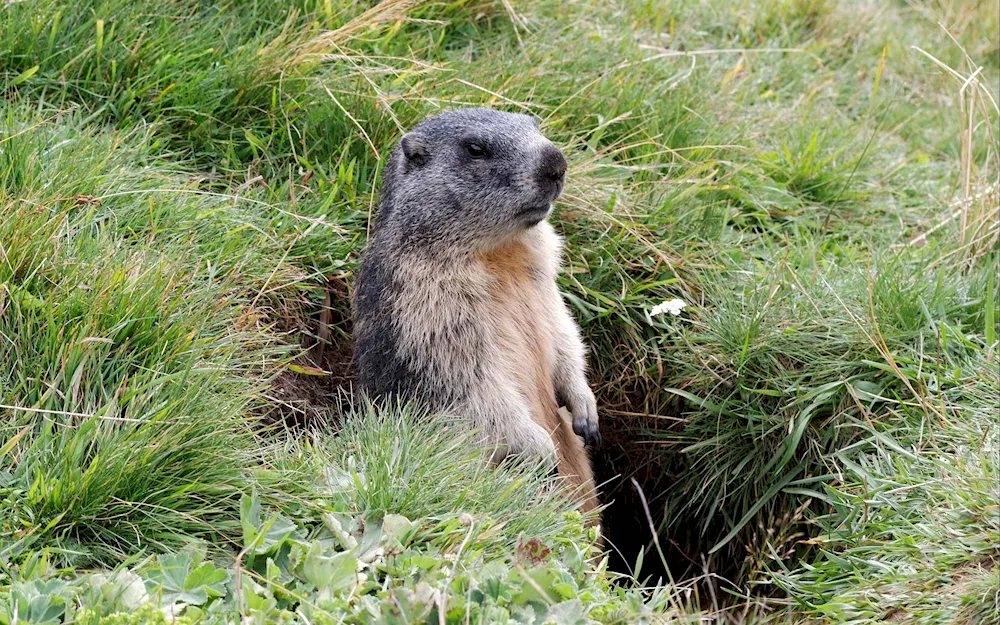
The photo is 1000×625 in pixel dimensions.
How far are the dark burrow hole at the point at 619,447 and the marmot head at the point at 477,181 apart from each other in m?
0.74

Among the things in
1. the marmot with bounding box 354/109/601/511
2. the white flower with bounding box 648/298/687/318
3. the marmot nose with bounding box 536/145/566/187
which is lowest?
the white flower with bounding box 648/298/687/318

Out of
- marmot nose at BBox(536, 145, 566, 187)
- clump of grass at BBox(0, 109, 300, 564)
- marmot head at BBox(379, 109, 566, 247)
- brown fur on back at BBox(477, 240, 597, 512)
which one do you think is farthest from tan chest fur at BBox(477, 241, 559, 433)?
clump of grass at BBox(0, 109, 300, 564)

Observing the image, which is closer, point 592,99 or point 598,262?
point 598,262

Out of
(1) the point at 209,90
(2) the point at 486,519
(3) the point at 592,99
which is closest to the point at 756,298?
(3) the point at 592,99

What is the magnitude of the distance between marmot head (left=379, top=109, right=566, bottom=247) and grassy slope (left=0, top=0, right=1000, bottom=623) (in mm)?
620

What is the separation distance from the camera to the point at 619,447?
4.90 metres

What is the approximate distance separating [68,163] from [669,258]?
2551 mm

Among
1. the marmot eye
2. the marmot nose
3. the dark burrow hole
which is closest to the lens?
the marmot nose

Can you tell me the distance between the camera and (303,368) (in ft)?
14.0

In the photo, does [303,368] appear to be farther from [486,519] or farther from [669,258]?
[669,258]

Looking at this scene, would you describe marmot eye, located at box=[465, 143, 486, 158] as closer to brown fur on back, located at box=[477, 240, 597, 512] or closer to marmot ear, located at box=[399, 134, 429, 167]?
marmot ear, located at box=[399, 134, 429, 167]

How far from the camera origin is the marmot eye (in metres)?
4.11

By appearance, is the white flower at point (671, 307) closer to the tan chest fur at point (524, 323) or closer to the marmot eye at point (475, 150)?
the tan chest fur at point (524, 323)

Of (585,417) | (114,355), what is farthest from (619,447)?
(114,355)
